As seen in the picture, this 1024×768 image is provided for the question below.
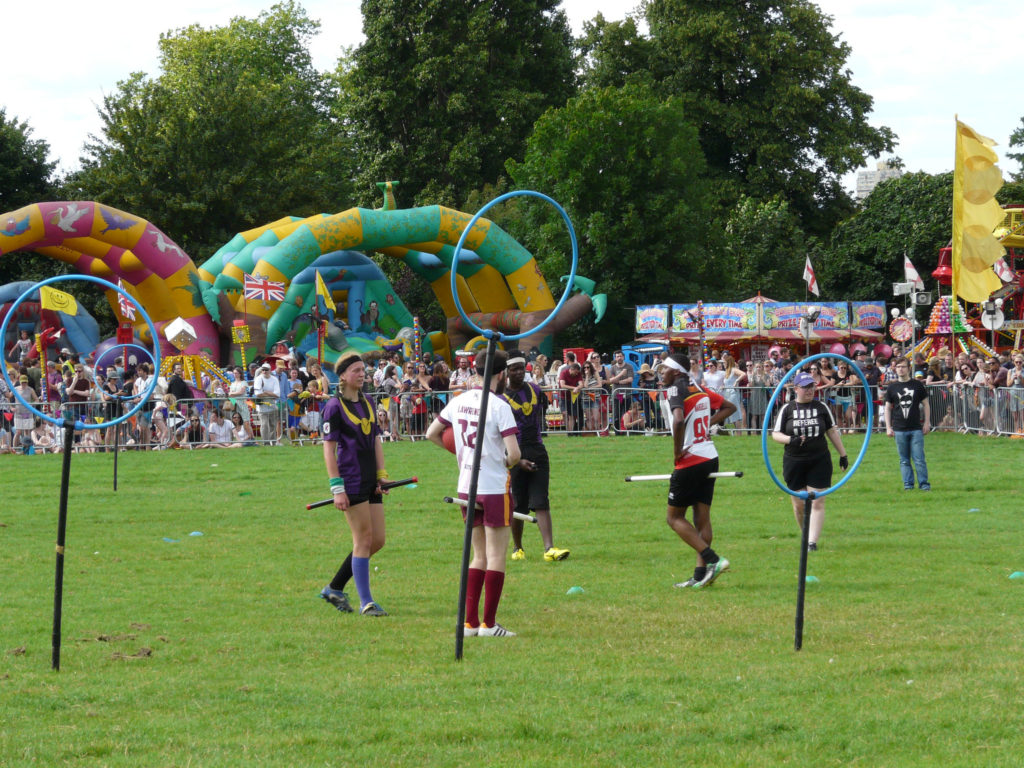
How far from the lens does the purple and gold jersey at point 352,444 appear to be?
9812 mm

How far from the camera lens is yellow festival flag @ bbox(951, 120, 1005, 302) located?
78.9 ft

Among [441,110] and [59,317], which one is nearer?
[59,317]

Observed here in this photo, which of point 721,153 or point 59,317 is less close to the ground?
point 721,153

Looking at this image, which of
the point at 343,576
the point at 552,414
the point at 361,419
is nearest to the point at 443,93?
the point at 552,414

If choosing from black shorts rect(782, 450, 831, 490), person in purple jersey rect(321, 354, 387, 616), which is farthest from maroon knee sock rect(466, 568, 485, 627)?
black shorts rect(782, 450, 831, 490)

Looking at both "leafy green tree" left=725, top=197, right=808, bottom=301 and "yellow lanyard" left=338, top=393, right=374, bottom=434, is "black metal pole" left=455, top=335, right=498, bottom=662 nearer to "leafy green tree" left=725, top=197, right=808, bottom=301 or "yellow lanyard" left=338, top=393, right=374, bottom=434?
"yellow lanyard" left=338, top=393, right=374, bottom=434

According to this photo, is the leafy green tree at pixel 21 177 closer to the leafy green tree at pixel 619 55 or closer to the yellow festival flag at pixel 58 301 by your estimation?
the leafy green tree at pixel 619 55

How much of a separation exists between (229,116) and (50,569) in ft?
129

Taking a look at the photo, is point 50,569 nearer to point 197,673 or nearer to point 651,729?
point 197,673

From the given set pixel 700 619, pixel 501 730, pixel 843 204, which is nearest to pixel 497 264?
pixel 843 204

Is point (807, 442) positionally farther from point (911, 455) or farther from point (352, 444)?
point (911, 455)

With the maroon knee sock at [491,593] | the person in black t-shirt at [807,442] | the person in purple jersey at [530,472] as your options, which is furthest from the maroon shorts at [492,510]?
the person in black t-shirt at [807,442]

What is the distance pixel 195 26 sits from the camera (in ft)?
215

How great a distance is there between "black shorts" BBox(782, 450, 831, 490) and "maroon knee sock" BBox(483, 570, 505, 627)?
441 cm
